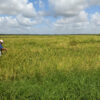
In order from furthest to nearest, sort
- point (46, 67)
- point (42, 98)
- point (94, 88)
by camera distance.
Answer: point (46, 67) < point (94, 88) < point (42, 98)

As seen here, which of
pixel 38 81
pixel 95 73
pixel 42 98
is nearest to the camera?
pixel 42 98

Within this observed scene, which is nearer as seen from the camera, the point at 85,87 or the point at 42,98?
the point at 42,98

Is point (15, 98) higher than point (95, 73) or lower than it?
lower

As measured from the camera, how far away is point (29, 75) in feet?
15.2

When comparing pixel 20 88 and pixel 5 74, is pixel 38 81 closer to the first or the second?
pixel 20 88

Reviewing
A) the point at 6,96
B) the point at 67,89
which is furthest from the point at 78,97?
the point at 6,96

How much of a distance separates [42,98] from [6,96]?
105 cm

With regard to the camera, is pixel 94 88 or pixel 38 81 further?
pixel 38 81

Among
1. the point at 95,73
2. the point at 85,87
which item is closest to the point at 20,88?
the point at 85,87

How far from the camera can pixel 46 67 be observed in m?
5.43

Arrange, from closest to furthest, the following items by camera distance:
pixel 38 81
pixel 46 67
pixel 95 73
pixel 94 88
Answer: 1. pixel 94 88
2. pixel 38 81
3. pixel 95 73
4. pixel 46 67

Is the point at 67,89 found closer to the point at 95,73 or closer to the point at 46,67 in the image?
the point at 95,73

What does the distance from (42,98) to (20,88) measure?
0.83 m

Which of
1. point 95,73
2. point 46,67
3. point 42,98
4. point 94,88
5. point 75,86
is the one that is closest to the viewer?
point 42,98
